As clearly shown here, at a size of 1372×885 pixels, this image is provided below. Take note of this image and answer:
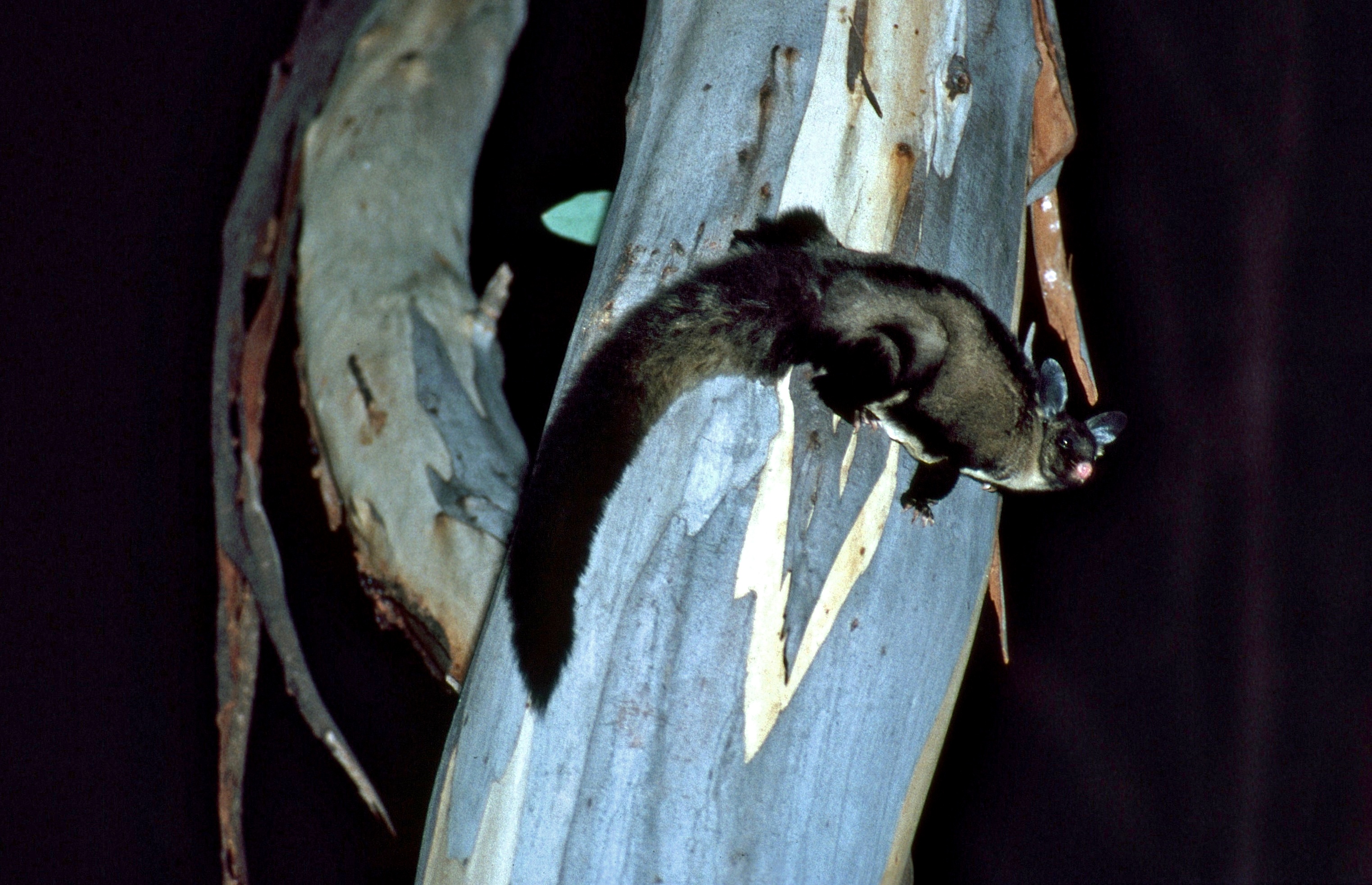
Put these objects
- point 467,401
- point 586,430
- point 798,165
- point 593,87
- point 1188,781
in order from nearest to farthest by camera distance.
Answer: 1. point 586,430
2. point 798,165
3. point 467,401
4. point 1188,781
5. point 593,87

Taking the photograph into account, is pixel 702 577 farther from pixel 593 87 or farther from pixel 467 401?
pixel 593 87

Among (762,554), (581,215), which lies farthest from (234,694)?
(762,554)

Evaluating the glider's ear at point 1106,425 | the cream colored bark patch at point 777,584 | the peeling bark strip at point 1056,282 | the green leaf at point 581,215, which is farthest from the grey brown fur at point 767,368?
the green leaf at point 581,215

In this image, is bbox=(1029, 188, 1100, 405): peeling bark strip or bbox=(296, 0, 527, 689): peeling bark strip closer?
bbox=(1029, 188, 1100, 405): peeling bark strip

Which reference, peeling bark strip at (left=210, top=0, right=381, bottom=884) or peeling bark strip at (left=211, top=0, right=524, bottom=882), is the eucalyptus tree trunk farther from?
peeling bark strip at (left=210, top=0, right=381, bottom=884)

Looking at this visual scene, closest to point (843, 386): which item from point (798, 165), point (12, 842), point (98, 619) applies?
point (798, 165)

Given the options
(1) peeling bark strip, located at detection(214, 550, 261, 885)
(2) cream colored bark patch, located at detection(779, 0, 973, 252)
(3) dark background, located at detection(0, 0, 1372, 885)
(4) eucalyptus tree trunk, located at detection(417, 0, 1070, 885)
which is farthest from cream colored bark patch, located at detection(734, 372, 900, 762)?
(1) peeling bark strip, located at detection(214, 550, 261, 885)
